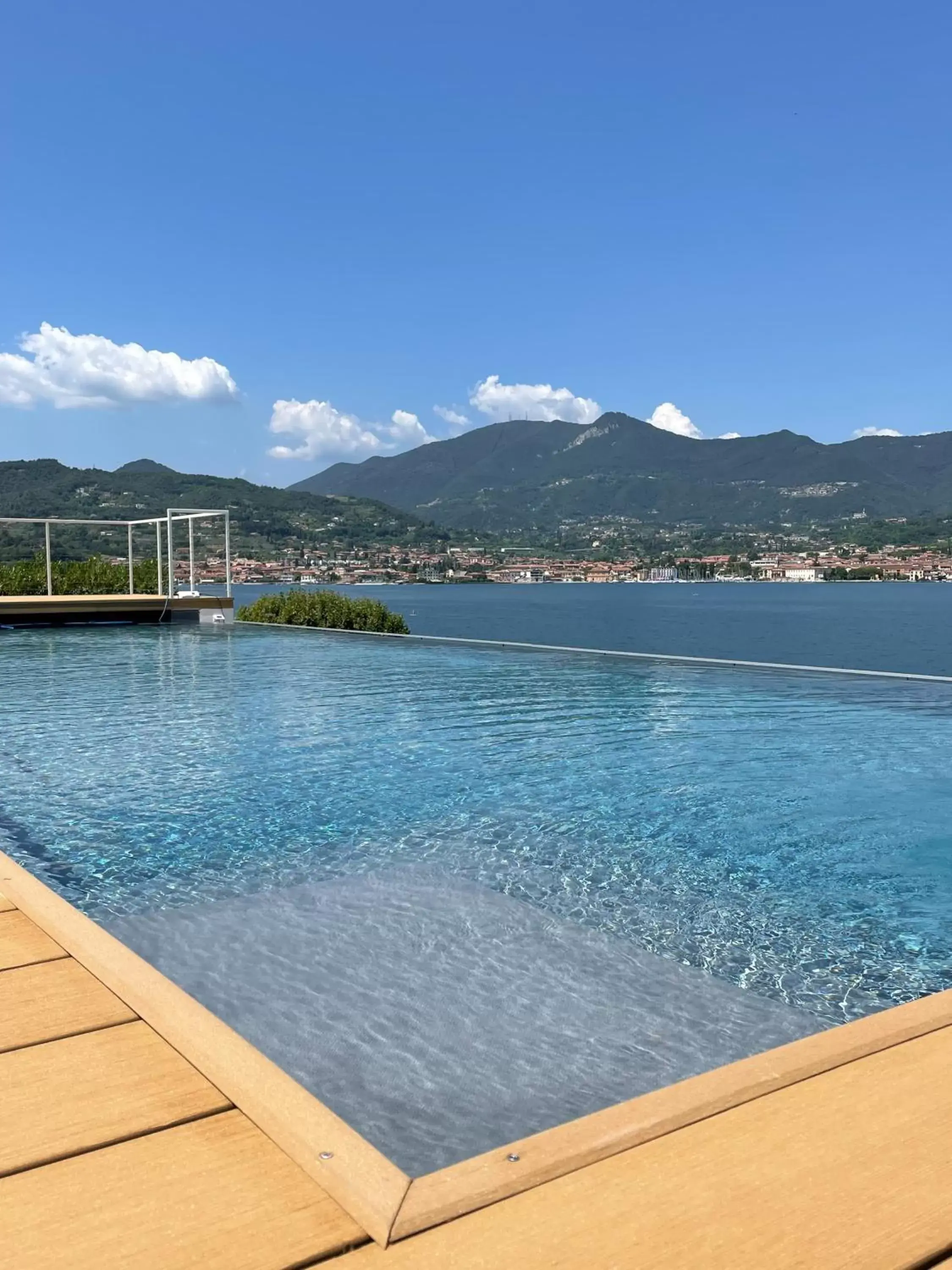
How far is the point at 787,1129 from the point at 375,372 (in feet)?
172

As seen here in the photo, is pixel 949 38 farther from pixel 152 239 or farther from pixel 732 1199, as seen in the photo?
pixel 732 1199

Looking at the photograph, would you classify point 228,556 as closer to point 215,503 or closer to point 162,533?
point 162,533

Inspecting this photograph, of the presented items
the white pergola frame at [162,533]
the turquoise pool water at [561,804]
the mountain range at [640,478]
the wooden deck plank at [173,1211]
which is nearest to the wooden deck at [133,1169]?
the wooden deck plank at [173,1211]

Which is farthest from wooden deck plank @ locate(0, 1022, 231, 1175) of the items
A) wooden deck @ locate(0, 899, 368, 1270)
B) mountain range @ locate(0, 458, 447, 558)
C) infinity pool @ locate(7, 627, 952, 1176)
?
mountain range @ locate(0, 458, 447, 558)

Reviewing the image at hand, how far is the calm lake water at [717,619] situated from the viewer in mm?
37562

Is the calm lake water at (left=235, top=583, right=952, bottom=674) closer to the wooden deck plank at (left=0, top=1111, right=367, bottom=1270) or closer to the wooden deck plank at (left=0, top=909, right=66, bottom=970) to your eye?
the wooden deck plank at (left=0, top=909, right=66, bottom=970)

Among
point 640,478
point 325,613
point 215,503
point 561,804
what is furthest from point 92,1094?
point 640,478

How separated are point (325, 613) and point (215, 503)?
138 feet

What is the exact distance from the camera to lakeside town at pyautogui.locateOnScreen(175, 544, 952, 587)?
68.3 m

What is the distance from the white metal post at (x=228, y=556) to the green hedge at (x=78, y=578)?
→ 3.44 ft

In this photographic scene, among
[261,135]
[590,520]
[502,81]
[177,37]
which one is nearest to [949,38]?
[502,81]

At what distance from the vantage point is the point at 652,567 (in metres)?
90.2

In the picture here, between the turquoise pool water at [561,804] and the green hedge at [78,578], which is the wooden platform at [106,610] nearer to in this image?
the green hedge at [78,578]

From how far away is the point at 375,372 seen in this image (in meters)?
51.4
